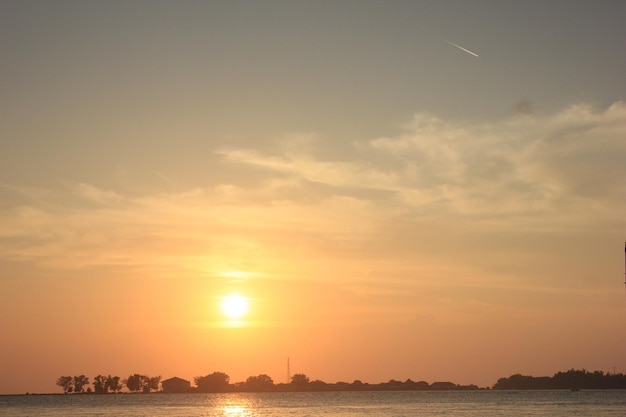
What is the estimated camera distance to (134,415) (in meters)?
177

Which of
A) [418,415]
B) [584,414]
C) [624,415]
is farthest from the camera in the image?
[418,415]

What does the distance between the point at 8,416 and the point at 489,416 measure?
→ 342ft

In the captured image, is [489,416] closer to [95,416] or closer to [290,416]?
[290,416]

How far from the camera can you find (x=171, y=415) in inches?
7057

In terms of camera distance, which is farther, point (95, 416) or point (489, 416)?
point (95, 416)

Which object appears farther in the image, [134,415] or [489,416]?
[134,415]

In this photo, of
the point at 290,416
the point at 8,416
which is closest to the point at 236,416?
the point at 290,416

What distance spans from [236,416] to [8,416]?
50.9m

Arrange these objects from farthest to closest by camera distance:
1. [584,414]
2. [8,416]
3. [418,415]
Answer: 1. [8,416]
2. [418,415]
3. [584,414]

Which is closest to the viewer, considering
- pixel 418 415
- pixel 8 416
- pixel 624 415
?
pixel 624 415

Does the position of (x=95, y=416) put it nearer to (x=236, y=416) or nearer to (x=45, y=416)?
(x=45, y=416)

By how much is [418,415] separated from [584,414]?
1289 inches

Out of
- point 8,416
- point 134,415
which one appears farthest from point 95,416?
point 8,416

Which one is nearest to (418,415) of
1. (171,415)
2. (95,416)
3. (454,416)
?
(454,416)
